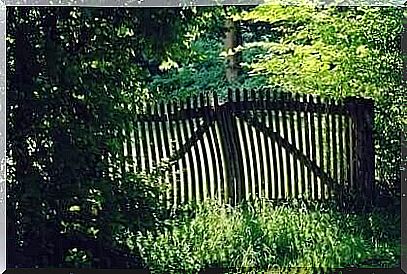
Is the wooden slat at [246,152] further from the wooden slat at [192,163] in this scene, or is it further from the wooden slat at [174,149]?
the wooden slat at [174,149]

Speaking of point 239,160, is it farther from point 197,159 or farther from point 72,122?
point 72,122

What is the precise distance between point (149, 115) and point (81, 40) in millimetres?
758

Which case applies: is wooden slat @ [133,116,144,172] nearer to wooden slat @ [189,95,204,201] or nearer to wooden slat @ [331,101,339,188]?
wooden slat @ [189,95,204,201]

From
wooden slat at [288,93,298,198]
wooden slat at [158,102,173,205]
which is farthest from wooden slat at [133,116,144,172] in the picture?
wooden slat at [288,93,298,198]

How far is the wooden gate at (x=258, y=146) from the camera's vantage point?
6.16 meters

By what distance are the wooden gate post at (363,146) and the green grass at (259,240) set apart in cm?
25

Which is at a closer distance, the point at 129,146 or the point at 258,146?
the point at 129,146

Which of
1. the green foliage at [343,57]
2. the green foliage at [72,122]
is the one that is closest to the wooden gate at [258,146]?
the green foliage at [343,57]

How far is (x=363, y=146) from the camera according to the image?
6.41 meters

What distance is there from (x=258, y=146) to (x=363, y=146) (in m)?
0.86

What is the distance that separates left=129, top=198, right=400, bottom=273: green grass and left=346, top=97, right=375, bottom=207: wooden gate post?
253 millimetres

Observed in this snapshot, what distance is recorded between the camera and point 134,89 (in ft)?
19.9

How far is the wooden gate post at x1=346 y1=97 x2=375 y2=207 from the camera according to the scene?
636cm

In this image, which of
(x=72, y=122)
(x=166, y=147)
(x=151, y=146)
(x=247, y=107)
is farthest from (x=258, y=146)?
(x=72, y=122)
